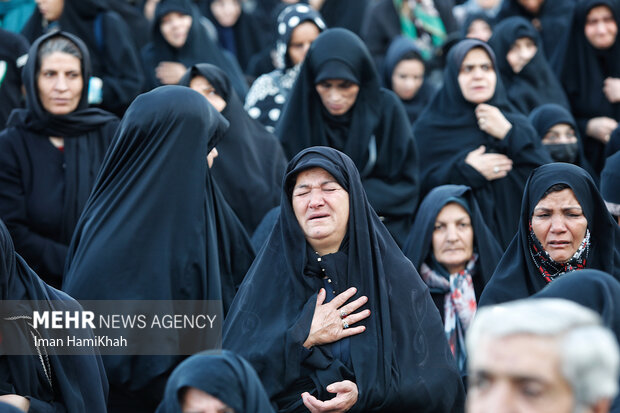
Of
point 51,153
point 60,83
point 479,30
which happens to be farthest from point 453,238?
point 479,30

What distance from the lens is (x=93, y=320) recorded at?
4484 mm

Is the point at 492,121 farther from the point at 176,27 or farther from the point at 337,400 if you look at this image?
the point at 337,400

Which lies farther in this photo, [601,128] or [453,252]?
[601,128]

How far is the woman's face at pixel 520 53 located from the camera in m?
7.69

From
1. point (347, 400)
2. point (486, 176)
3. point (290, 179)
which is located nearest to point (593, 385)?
point (347, 400)

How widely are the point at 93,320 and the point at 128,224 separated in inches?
18.4

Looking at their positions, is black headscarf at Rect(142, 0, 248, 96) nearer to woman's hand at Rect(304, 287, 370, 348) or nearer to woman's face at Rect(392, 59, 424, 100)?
woman's face at Rect(392, 59, 424, 100)

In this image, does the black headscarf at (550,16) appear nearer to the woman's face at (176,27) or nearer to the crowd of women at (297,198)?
the crowd of women at (297,198)

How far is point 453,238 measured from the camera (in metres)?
5.47

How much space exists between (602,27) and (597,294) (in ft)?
16.1

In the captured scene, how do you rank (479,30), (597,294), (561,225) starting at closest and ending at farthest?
(597,294)
(561,225)
(479,30)

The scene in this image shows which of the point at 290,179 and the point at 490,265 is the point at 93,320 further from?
the point at 490,265

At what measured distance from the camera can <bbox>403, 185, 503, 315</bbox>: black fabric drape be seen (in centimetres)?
552

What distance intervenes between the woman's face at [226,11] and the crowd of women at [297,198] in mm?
1288
